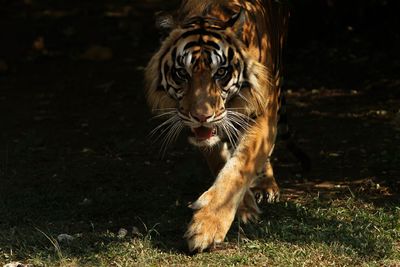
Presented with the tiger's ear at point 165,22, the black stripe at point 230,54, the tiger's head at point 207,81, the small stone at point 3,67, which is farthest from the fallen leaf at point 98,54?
the black stripe at point 230,54

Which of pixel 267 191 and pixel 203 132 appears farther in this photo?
pixel 267 191

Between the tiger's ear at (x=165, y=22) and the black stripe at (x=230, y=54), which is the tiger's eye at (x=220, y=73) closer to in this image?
the black stripe at (x=230, y=54)

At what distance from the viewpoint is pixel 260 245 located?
4.64 meters

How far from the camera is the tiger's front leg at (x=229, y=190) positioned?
4.59 metres

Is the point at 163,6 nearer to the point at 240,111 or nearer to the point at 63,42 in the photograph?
the point at 63,42

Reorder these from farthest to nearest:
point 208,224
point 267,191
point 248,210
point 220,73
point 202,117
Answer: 1. point 267,191
2. point 248,210
3. point 220,73
4. point 202,117
5. point 208,224

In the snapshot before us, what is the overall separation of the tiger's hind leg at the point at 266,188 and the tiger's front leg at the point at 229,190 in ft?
1.79

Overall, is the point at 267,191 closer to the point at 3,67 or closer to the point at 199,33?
the point at 199,33

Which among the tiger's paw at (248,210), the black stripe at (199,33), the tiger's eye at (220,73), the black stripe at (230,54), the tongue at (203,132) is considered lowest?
the tiger's paw at (248,210)

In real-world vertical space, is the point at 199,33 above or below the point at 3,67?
above

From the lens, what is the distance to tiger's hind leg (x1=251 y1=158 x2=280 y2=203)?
580 centimetres

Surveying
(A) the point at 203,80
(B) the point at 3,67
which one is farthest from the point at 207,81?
(B) the point at 3,67

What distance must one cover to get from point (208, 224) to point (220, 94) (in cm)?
78

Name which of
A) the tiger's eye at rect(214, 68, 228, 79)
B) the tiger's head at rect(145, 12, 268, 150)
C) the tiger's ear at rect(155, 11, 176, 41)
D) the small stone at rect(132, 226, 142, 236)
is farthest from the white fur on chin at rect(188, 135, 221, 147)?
the tiger's ear at rect(155, 11, 176, 41)
